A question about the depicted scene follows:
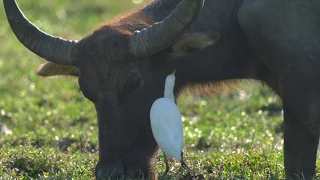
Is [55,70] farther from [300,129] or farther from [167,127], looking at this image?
[300,129]

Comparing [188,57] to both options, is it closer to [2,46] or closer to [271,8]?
[271,8]

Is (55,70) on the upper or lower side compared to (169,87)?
upper

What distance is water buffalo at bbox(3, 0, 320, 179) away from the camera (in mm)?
6688

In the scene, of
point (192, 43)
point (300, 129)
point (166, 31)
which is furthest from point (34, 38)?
point (300, 129)

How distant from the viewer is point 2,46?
15969 mm

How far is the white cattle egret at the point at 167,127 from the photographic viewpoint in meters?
6.42

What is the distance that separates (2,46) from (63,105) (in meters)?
4.64

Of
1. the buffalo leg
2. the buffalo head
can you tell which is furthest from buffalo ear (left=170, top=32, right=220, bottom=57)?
the buffalo leg

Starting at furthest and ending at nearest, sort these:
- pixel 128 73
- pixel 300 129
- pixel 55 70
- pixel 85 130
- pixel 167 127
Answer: pixel 85 130 < pixel 55 70 < pixel 300 129 < pixel 128 73 < pixel 167 127

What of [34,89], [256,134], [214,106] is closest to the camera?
[256,134]

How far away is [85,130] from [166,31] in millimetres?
3896

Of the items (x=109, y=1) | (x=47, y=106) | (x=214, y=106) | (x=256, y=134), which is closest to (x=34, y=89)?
(x=47, y=106)

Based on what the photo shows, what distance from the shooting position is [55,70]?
7.75m

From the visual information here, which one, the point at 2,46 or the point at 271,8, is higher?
the point at 2,46
